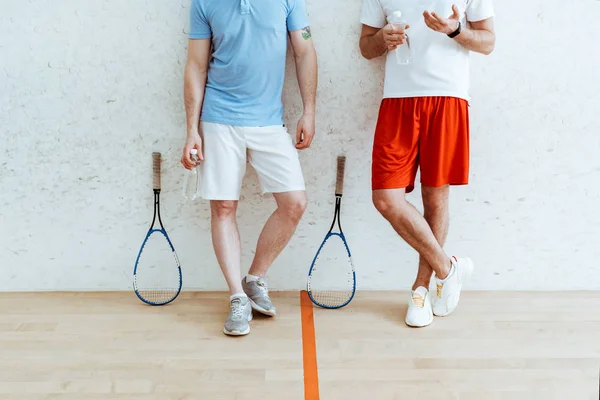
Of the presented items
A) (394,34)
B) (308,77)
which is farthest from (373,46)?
(308,77)

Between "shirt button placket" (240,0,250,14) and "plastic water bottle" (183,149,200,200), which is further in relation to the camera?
"plastic water bottle" (183,149,200,200)

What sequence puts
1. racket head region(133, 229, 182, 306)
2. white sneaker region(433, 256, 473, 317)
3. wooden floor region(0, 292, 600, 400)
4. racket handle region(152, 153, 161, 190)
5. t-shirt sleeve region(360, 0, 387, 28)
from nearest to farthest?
wooden floor region(0, 292, 600, 400)
t-shirt sleeve region(360, 0, 387, 28)
white sneaker region(433, 256, 473, 317)
racket handle region(152, 153, 161, 190)
racket head region(133, 229, 182, 306)

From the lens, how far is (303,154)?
283 cm

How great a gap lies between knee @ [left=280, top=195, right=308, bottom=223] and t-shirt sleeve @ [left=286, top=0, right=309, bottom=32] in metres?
0.72

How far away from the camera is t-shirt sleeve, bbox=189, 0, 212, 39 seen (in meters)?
2.45

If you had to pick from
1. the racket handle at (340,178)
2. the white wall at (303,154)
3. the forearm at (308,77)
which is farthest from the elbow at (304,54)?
the racket handle at (340,178)

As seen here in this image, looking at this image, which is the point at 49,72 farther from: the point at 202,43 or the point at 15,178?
the point at 202,43

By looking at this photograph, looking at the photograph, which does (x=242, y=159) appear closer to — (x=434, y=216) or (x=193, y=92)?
(x=193, y=92)

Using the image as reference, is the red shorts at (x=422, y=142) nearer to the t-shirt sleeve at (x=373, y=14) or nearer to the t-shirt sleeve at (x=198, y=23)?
the t-shirt sleeve at (x=373, y=14)

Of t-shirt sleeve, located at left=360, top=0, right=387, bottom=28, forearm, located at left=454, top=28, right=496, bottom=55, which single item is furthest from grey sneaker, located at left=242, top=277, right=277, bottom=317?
forearm, located at left=454, top=28, right=496, bottom=55

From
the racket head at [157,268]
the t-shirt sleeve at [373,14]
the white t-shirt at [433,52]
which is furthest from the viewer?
the racket head at [157,268]

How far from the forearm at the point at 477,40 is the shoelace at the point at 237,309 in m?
1.41

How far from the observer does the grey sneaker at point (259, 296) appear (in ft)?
8.61

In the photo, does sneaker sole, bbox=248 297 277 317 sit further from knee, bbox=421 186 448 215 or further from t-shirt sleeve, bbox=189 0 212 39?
t-shirt sleeve, bbox=189 0 212 39
